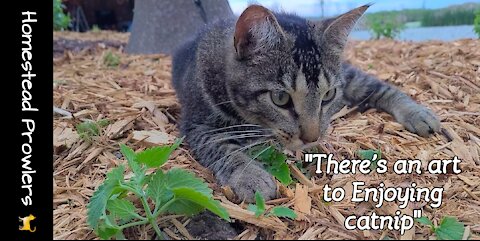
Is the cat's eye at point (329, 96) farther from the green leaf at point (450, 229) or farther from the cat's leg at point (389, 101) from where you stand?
the green leaf at point (450, 229)

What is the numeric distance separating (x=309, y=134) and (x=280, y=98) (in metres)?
0.18

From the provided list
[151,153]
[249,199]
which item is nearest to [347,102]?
[249,199]

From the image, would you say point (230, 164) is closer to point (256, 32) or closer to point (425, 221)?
point (256, 32)

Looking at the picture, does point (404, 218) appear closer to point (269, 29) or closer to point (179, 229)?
Answer: point (179, 229)

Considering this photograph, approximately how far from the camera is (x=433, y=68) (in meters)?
3.40

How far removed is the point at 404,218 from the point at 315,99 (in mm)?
606

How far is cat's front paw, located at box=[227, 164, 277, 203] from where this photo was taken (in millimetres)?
1784

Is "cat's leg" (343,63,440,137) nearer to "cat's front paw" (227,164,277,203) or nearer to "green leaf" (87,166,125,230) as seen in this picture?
"cat's front paw" (227,164,277,203)

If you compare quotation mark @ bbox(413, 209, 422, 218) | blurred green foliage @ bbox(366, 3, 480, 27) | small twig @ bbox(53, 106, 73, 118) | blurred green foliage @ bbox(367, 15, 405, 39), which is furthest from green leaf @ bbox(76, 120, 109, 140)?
blurred green foliage @ bbox(367, 15, 405, 39)

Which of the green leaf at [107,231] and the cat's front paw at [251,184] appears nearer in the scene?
the green leaf at [107,231]


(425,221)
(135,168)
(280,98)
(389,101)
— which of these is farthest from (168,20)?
(425,221)

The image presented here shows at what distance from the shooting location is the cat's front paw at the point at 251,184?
5.85 feet

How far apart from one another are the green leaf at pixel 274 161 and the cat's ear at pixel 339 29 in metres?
0.51
